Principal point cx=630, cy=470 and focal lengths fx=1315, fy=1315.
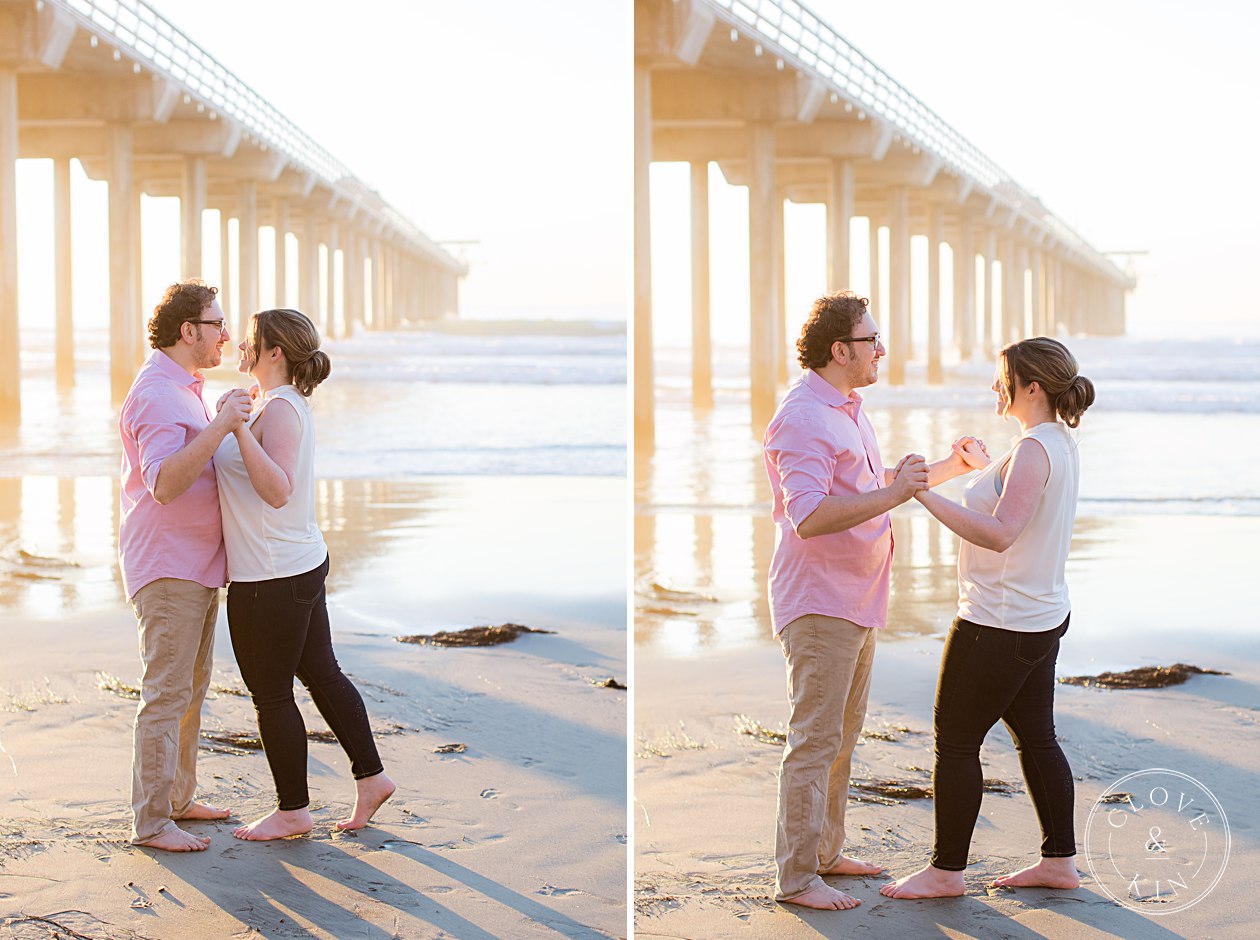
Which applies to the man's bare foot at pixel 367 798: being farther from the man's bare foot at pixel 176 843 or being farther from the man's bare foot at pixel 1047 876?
the man's bare foot at pixel 1047 876

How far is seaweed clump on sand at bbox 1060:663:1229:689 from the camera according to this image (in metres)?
4.86

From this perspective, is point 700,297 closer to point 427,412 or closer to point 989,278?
point 427,412

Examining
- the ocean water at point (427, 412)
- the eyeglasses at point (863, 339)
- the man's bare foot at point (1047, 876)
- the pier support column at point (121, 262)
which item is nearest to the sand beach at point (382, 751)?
the man's bare foot at point (1047, 876)

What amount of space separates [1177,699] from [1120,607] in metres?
1.68

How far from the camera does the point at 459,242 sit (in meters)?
58.5

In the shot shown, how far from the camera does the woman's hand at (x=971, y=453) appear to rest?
3.07 metres

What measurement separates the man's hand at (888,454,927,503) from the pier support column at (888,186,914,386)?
22394 mm

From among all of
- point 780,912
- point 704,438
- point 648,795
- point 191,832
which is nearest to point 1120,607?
point 648,795

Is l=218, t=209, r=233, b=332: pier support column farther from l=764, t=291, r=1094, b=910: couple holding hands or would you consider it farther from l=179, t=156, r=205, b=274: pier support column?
l=764, t=291, r=1094, b=910: couple holding hands

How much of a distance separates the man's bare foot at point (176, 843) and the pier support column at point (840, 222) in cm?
1810

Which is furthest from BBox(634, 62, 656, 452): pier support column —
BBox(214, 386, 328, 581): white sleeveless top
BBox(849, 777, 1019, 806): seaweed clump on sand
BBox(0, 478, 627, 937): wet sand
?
BBox(214, 386, 328, 581): white sleeveless top

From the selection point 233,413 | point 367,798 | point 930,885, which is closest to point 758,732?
point 930,885

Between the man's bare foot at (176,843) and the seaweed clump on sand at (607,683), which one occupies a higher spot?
the seaweed clump on sand at (607,683)

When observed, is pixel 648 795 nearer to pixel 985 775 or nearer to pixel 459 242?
pixel 985 775
